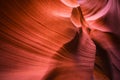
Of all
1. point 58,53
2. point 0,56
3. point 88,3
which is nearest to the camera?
point 0,56

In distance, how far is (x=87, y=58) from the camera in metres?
0.91

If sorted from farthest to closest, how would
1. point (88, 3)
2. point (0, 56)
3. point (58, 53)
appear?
point (88, 3)
point (58, 53)
point (0, 56)

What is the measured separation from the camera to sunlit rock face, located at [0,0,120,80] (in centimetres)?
63

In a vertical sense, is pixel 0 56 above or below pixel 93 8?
below

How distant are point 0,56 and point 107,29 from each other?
493 millimetres

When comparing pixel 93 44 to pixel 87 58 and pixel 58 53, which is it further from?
pixel 58 53

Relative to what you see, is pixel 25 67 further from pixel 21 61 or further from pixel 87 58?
pixel 87 58

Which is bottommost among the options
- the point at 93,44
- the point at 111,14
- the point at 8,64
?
the point at 8,64

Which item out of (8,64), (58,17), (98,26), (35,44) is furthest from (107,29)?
(8,64)

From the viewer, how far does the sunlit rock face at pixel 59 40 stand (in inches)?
24.6

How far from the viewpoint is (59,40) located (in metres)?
0.78

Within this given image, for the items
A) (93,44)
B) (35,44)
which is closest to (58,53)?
(35,44)

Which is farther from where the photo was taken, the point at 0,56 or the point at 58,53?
the point at 58,53

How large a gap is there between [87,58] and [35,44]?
290mm
